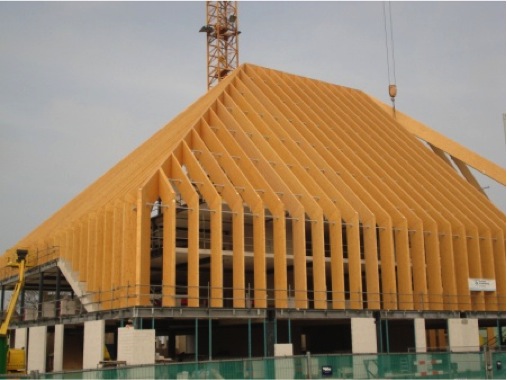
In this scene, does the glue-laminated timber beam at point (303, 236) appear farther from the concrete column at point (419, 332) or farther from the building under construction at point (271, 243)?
the concrete column at point (419, 332)

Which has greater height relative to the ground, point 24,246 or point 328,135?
point 328,135

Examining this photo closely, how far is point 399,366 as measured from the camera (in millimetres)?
23281

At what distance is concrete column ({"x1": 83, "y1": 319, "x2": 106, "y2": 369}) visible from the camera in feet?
102

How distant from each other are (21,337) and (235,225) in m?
17.6

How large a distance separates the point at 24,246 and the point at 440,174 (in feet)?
93.7

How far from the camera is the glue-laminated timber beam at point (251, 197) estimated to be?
32562mm

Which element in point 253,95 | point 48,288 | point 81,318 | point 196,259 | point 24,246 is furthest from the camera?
point 48,288

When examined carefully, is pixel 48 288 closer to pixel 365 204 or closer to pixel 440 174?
pixel 365 204

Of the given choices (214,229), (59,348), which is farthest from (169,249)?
(59,348)

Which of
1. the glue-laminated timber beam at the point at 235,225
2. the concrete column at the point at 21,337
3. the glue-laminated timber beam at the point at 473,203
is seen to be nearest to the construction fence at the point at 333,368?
the glue-laminated timber beam at the point at 235,225

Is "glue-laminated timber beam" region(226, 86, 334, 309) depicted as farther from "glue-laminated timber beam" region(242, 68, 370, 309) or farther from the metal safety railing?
"glue-laminated timber beam" region(242, 68, 370, 309)

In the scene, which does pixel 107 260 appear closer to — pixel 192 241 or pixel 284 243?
pixel 192 241

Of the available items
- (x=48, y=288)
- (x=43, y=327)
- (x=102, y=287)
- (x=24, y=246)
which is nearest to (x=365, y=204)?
(x=102, y=287)

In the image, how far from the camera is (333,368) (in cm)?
2272
